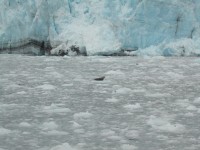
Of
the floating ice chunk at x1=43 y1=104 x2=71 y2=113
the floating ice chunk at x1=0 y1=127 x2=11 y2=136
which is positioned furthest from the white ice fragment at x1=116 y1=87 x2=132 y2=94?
the floating ice chunk at x1=0 y1=127 x2=11 y2=136

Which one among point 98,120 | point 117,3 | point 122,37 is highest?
point 117,3

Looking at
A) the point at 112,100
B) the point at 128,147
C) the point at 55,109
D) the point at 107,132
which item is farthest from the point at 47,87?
the point at 128,147

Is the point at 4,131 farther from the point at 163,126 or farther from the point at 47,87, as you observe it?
the point at 47,87

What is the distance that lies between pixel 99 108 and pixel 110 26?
5593mm

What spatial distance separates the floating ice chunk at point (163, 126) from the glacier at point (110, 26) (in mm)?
5634

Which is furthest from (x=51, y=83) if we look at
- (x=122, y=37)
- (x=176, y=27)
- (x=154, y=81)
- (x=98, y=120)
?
(x=176, y=27)

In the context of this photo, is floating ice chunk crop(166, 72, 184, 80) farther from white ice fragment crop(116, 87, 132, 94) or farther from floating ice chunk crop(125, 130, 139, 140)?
floating ice chunk crop(125, 130, 139, 140)

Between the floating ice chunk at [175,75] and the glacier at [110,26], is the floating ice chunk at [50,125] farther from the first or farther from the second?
the glacier at [110,26]

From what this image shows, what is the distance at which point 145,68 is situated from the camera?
23.3 ft

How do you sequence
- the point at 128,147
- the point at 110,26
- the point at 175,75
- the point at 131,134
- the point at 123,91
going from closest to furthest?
1. the point at 128,147
2. the point at 131,134
3. the point at 123,91
4. the point at 175,75
5. the point at 110,26

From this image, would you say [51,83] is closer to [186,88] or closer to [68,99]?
[68,99]

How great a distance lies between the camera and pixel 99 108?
4.13 meters

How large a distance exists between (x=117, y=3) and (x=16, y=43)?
8.35ft

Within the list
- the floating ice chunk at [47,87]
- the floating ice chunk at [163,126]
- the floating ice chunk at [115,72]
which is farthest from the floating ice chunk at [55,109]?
the floating ice chunk at [115,72]
